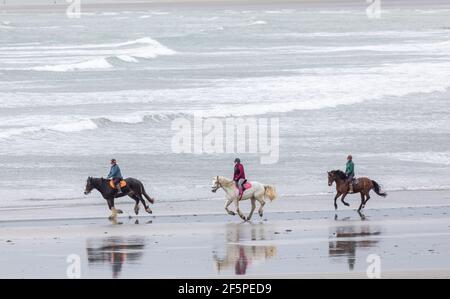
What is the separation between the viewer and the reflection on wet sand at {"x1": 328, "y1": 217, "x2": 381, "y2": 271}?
2044cm

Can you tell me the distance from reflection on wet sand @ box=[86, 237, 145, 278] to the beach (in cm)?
5

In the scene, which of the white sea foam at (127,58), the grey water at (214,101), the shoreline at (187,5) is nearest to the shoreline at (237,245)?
the grey water at (214,101)

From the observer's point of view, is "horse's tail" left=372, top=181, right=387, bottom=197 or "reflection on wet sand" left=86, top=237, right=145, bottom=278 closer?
"reflection on wet sand" left=86, top=237, right=145, bottom=278

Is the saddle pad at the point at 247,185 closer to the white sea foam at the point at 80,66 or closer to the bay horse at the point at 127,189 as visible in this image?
the bay horse at the point at 127,189

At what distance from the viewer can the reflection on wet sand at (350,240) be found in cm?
2044

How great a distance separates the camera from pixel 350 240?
71.9 ft

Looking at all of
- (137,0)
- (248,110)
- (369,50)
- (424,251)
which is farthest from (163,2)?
(424,251)

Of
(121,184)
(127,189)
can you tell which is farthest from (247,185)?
(121,184)

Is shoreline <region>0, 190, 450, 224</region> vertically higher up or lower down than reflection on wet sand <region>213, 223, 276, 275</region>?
higher up

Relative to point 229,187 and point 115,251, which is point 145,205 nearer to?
point 229,187

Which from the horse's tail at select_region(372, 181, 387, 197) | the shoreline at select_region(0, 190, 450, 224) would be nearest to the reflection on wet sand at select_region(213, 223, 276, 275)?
the shoreline at select_region(0, 190, 450, 224)

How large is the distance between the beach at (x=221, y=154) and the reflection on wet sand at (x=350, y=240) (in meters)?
0.03

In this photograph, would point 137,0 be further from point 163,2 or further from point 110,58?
point 110,58

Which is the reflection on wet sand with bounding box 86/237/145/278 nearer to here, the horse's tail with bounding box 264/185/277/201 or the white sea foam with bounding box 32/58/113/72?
the horse's tail with bounding box 264/185/277/201
